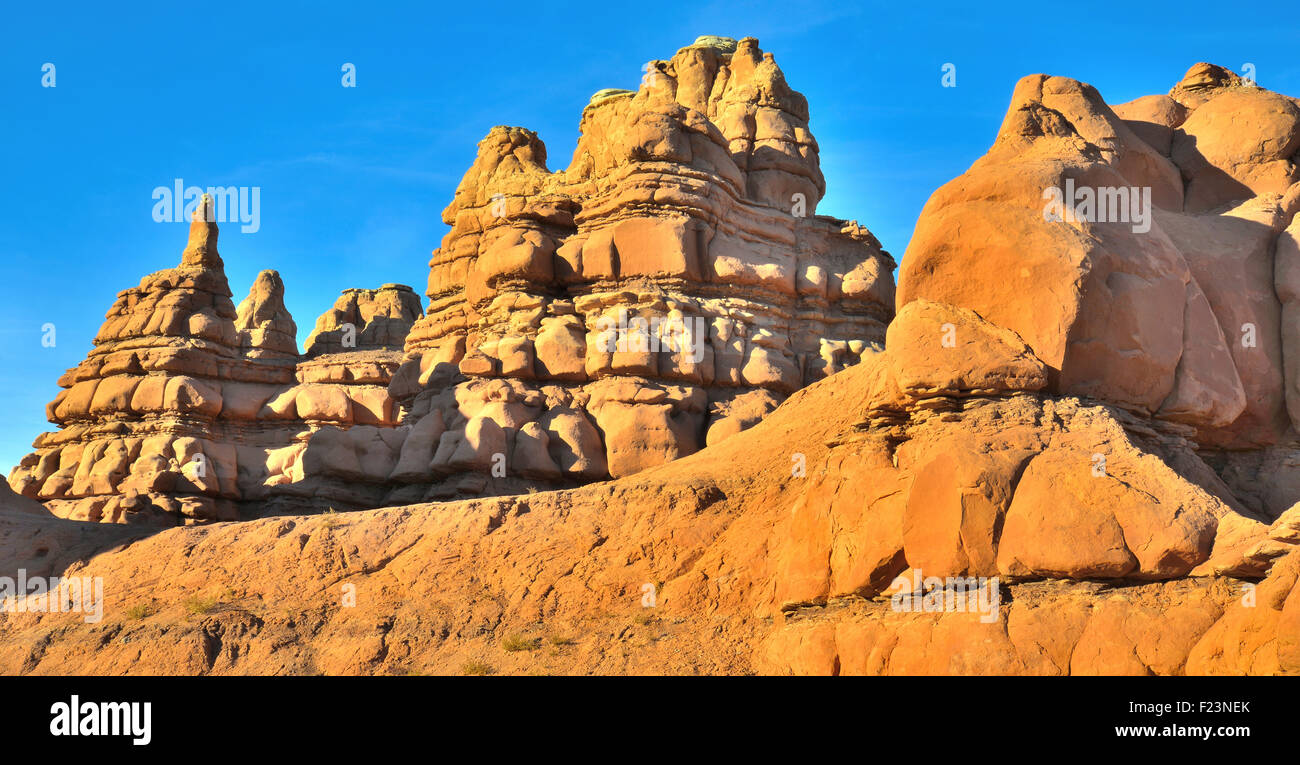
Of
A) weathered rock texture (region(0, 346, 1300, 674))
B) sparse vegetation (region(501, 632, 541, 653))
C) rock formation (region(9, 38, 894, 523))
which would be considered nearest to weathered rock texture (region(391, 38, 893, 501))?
rock formation (region(9, 38, 894, 523))

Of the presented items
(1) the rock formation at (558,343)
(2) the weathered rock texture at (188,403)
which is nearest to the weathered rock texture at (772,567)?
(1) the rock formation at (558,343)

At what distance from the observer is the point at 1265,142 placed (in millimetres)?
15359

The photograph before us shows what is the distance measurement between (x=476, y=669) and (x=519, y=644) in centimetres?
72

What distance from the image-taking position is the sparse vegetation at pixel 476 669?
1337cm

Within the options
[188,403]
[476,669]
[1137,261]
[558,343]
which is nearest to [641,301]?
[558,343]

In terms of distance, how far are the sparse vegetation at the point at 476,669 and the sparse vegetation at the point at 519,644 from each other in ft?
1.39

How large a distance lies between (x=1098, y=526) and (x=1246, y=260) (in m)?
5.83

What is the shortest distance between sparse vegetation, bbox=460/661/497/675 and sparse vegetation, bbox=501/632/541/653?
16.6 inches

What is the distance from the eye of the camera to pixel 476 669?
13.4 meters

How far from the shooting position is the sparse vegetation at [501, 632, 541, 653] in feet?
45.5

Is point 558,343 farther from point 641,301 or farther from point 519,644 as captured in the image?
point 519,644

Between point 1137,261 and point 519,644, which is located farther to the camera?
point 519,644

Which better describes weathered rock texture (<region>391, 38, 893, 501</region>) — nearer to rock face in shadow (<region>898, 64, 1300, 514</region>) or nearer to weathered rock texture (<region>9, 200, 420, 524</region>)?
weathered rock texture (<region>9, 200, 420, 524</region>)
